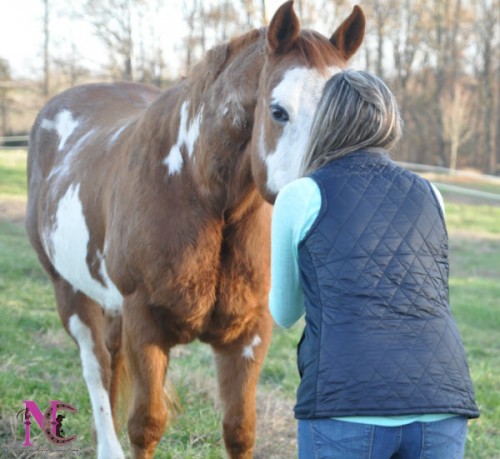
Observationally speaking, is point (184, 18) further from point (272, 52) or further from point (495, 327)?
point (272, 52)

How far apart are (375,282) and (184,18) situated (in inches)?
733

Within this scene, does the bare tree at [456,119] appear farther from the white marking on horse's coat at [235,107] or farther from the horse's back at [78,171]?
the white marking on horse's coat at [235,107]

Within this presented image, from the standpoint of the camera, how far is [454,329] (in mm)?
1842

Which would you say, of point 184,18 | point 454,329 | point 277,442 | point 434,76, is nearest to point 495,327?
point 277,442

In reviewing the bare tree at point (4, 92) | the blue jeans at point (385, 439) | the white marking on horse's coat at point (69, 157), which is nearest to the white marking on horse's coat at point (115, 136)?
the white marking on horse's coat at point (69, 157)

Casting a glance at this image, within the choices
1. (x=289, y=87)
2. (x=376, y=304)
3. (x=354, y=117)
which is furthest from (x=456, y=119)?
(x=376, y=304)

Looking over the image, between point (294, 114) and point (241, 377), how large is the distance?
A: 137 centimetres

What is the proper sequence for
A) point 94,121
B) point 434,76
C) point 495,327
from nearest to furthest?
1. point 94,121
2. point 495,327
3. point 434,76

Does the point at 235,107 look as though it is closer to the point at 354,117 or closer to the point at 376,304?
the point at 354,117

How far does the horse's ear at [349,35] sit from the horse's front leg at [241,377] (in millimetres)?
1176

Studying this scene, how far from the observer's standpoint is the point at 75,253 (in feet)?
12.3

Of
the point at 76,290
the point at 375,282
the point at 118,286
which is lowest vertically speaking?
the point at 76,290

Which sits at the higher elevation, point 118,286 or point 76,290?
point 118,286

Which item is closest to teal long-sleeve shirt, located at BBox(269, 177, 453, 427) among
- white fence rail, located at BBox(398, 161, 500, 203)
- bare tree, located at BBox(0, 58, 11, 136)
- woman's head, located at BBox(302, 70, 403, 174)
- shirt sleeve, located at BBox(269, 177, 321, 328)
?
shirt sleeve, located at BBox(269, 177, 321, 328)
